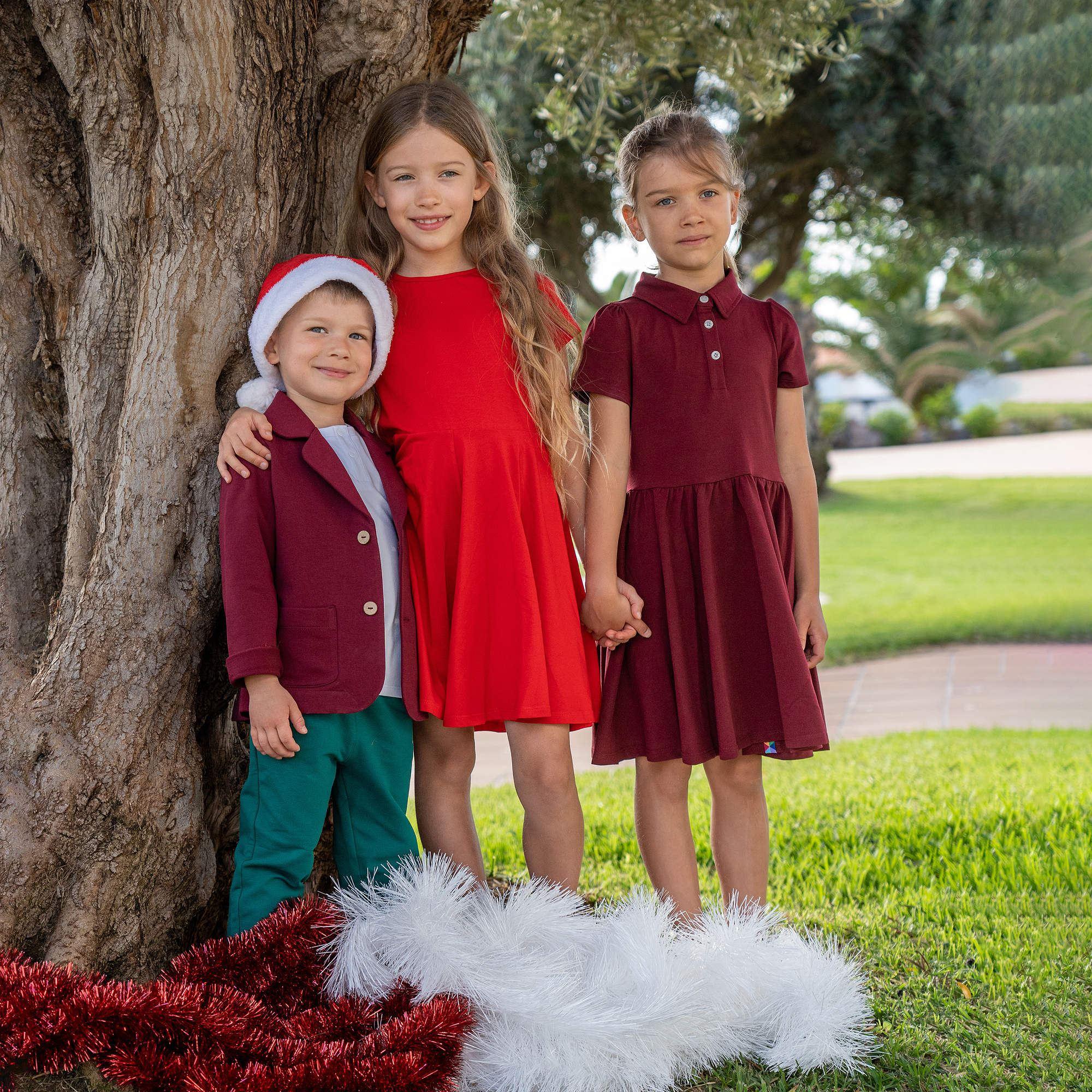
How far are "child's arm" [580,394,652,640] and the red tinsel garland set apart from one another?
879 millimetres

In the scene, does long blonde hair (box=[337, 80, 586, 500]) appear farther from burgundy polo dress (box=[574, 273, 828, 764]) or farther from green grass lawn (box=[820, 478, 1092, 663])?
green grass lawn (box=[820, 478, 1092, 663])

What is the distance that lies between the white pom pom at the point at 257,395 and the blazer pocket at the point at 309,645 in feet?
1.49

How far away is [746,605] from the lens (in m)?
2.53

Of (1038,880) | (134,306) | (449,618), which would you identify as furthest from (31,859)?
(1038,880)

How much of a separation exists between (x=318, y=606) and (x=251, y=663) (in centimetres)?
19

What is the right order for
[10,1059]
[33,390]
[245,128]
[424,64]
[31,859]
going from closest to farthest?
1. [10,1059]
2. [31,859]
3. [245,128]
4. [33,390]
5. [424,64]

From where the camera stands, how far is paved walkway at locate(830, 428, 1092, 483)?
20578 mm

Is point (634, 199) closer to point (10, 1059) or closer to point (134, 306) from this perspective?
point (134, 306)

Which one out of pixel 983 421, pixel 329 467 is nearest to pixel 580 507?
pixel 329 467

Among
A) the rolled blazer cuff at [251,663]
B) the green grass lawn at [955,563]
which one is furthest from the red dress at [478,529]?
the green grass lawn at [955,563]

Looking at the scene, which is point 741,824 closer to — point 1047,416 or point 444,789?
point 444,789

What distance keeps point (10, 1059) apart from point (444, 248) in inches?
72.2

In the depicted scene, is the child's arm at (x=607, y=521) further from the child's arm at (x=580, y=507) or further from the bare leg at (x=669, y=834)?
the bare leg at (x=669, y=834)

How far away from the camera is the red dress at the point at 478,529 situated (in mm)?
2416
